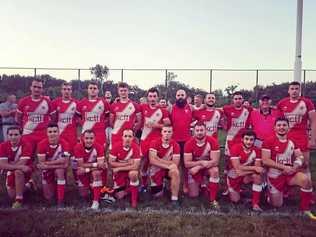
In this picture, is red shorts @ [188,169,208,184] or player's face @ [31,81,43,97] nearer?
red shorts @ [188,169,208,184]

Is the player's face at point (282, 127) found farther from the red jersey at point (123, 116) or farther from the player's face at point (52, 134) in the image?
the player's face at point (52, 134)

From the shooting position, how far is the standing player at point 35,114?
6910mm

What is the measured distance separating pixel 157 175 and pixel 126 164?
0.69 metres

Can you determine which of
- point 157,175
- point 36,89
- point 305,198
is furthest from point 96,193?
point 305,198

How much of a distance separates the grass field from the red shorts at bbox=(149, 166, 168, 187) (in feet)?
1.64

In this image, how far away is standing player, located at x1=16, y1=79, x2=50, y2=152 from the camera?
22.7 ft

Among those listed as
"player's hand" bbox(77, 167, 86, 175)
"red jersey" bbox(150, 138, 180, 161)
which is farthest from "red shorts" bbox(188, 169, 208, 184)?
"player's hand" bbox(77, 167, 86, 175)

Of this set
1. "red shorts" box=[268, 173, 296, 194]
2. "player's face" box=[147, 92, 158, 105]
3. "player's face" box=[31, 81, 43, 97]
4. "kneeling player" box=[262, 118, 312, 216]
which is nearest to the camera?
"kneeling player" box=[262, 118, 312, 216]

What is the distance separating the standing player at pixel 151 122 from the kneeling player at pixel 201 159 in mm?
746

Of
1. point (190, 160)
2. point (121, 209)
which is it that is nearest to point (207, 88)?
point (190, 160)

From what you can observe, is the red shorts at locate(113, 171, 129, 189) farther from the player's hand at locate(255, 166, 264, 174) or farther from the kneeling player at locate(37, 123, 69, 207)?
the player's hand at locate(255, 166, 264, 174)

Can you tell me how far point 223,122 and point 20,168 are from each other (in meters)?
3.89

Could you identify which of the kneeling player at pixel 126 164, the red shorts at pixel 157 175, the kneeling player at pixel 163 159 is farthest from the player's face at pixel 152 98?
the red shorts at pixel 157 175

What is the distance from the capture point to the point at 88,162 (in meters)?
6.34
